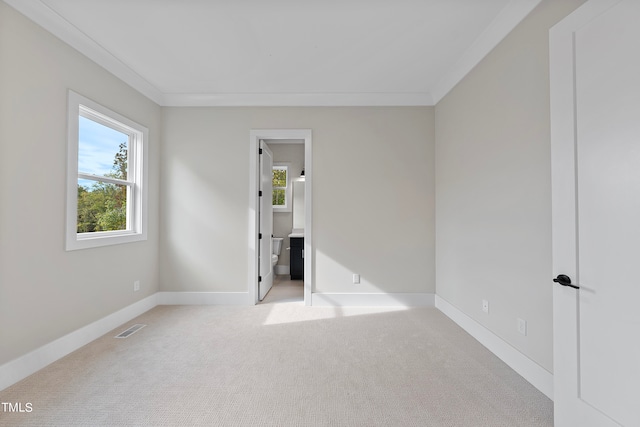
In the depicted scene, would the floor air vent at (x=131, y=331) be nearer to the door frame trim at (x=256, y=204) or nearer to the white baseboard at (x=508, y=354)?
the door frame trim at (x=256, y=204)

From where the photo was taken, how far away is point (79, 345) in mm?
2479

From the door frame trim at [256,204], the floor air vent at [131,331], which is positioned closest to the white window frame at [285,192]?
the door frame trim at [256,204]

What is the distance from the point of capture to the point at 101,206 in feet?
9.55

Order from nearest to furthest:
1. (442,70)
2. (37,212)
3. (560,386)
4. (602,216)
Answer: (602,216) < (560,386) < (37,212) < (442,70)

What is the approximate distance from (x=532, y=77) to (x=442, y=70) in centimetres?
123

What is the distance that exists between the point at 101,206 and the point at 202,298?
5.16 feet

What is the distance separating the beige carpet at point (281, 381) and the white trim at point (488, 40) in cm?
258

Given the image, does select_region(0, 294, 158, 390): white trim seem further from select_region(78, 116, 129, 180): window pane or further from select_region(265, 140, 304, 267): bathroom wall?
select_region(265, 140, 304, 267): bathroom wall

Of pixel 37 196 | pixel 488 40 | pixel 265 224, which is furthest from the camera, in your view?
pixel 265 224

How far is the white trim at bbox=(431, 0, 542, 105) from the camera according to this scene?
2.03m

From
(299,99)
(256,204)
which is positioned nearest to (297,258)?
(256,204)

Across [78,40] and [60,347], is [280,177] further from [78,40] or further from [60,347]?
[60,347]

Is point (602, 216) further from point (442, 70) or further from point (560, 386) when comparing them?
point (442, 70)

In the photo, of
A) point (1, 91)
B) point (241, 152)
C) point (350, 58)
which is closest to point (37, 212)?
point (1, 91)
